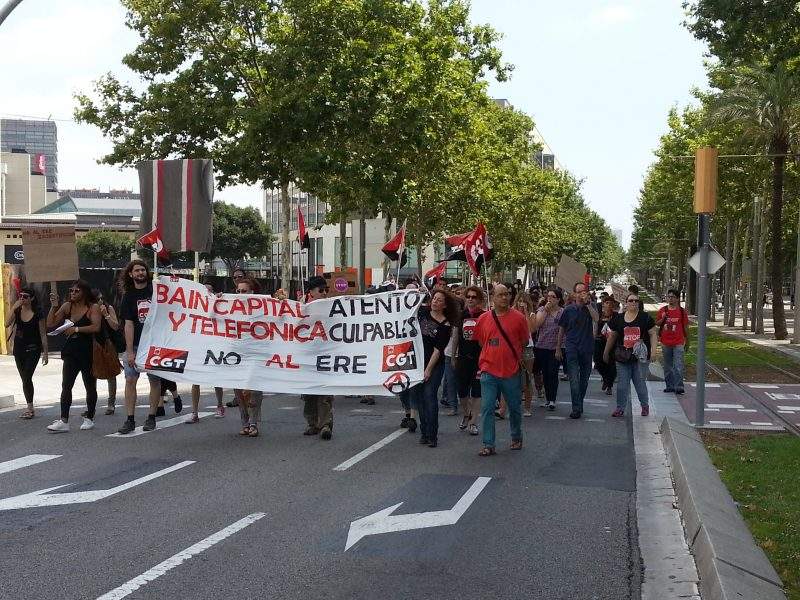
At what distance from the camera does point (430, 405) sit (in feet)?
37.9

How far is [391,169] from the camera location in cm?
2869

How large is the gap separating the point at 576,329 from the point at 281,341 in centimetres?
495

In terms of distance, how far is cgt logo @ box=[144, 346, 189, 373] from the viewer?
11969 millimetres

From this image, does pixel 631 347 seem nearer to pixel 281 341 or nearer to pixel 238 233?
pixel 281 341

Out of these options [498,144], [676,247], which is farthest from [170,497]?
[676,247]

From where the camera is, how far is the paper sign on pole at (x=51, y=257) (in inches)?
617

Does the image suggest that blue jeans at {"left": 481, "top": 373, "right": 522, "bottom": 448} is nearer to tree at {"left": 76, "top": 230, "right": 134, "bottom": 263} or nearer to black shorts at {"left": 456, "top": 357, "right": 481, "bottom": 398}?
black shorts at {"left": 456, "top": 357, "right": 481, "bottom": 398}

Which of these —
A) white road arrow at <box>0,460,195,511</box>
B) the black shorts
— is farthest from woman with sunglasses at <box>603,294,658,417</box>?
white road arrow at <box>0,460,195,511</box>

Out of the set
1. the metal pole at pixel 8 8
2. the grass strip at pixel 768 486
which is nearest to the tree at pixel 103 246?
the metal pole at pixel 8 8

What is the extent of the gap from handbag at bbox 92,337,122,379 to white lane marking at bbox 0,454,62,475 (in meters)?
2.47

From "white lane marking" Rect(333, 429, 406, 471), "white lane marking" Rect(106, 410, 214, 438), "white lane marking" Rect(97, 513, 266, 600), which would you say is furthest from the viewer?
"white lane marking" Rect(106, 410, 214, 438)

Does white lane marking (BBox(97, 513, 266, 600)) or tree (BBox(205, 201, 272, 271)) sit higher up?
tree (BBox(205, 201, 272, 271))

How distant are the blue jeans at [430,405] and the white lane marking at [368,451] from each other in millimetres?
509

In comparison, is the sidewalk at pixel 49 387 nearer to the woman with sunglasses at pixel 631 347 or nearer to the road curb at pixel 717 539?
the woman with sunglasses at pixel 631 347
